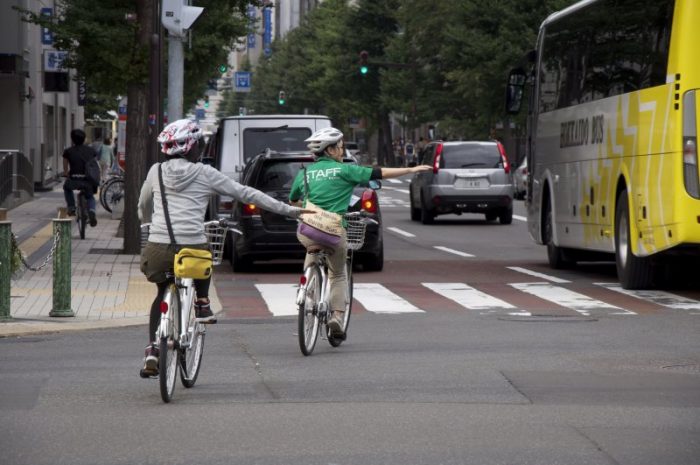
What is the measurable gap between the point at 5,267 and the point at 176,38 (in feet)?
33.8

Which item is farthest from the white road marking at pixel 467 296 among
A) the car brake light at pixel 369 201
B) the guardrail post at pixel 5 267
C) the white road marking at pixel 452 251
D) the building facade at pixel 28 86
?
the building facade at pixel 28 86

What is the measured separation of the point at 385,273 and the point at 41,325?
761 centimetres

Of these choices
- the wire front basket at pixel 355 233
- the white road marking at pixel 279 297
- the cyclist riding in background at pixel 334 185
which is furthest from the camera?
the white road marking at pixel 279 297

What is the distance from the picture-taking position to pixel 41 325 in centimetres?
1363

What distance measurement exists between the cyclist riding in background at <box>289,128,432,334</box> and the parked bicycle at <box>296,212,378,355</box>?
52mm

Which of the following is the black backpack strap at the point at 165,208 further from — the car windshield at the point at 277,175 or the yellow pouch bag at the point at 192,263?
the car windshield at the point at 277,175

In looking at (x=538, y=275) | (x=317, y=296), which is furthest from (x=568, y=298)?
(x=317, y=296)

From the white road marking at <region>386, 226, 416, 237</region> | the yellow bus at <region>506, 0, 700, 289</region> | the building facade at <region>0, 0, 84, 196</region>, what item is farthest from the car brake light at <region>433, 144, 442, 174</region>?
the yellow bus at <region>506, 0, 700, 289</region>

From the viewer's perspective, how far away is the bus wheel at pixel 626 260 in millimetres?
17422

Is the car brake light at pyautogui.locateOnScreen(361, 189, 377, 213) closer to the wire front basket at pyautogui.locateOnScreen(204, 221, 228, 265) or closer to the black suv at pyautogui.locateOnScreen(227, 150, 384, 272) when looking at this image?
the black suv at pyautogui.locateOnScreen(227, 150, 384, 272)

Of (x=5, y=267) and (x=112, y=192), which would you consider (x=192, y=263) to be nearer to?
(x=5, y=267)

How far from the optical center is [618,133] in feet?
58.5

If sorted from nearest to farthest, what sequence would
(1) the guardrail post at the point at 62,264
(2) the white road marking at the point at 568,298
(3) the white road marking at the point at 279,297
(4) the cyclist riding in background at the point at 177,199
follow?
1. (4) the cyclist riding in background at the point at 177,199
2. (1) the guardrail post at the point at 62,264
3. (2) the white road marking at the point at 568,298
4. (3) the white road marking at the point at 279,297

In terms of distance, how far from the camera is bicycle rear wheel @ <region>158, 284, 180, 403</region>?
350 inches
